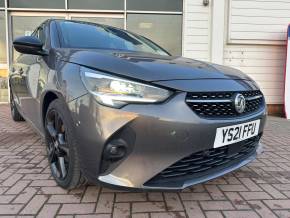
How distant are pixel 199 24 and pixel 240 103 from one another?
5.68m

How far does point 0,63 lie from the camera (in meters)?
7.79

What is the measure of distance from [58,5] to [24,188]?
5933mm

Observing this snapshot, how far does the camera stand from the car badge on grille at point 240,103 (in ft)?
7.39

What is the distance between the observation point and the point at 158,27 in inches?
305

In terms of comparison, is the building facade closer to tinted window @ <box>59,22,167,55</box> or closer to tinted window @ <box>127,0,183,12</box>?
tinted window @ <box>127,0,183,12</box>

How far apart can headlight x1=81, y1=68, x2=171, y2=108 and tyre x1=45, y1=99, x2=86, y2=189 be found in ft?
1.11

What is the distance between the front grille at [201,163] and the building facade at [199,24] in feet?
17.7

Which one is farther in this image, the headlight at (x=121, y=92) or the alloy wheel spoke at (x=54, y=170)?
the alloy wheel spoke at (x=54, y=170)

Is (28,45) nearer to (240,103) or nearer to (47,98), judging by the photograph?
(47,98)

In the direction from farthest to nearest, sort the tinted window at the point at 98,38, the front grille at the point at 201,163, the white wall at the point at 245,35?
the white wall at the point at 245,35, the tinted window at the point at 98,38, the front grille at the point at 201,163

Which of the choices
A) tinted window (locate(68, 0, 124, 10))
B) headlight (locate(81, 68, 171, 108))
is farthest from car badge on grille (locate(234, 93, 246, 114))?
tinted window (locate(68, 0, 124, 10))

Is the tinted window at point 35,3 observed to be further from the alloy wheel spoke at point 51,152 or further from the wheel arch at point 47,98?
the alloy wheel spoke at point 51,152

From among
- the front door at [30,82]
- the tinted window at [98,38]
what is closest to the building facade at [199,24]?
the front door at [30,82]

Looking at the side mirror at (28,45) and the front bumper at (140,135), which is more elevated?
the side mirror at (28,45)
